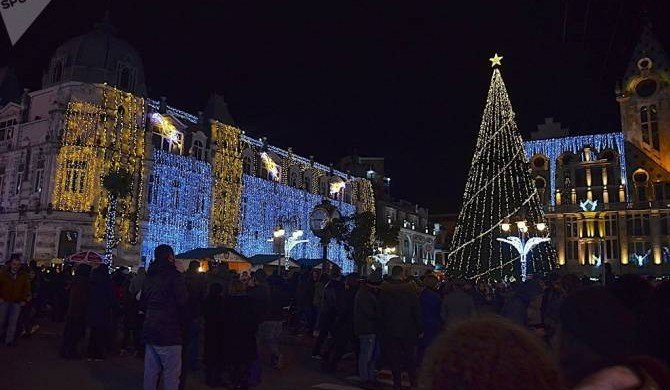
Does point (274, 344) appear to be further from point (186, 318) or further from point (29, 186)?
point (29, 186)

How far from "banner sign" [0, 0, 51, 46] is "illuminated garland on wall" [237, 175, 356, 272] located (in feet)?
107

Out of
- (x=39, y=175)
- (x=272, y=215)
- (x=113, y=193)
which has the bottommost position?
(x=113, y=193)

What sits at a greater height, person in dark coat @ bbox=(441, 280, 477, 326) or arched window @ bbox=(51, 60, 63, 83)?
arched window @ bbox=(51, 60, 63, 83)

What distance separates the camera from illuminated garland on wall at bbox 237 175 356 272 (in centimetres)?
4047

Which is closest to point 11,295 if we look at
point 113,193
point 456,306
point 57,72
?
point 456,306

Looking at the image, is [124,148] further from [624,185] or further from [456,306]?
[624,185]

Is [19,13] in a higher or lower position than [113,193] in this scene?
lower

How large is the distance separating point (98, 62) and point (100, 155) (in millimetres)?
6145

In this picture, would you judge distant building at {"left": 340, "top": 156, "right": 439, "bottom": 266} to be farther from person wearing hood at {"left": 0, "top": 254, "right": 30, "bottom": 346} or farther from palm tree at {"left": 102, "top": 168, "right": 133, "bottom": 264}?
person wearing hood at {"left": 0, "top": 254, "right": 30, "bottom": 346}

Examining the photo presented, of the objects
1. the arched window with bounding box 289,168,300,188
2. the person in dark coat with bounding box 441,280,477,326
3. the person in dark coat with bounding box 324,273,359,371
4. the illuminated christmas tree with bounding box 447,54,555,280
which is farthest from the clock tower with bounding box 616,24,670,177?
the person in dark coat with bounding box 324,273,359,371

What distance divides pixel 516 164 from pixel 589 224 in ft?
64.8

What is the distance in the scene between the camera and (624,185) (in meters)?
47.5

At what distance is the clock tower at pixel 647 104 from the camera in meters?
45.5

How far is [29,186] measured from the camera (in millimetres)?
30844
